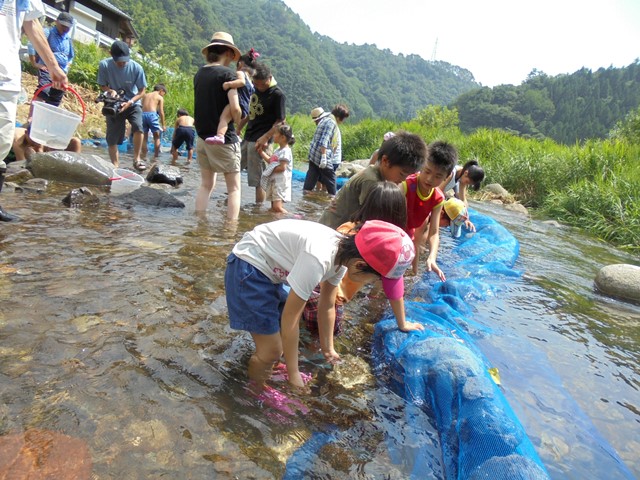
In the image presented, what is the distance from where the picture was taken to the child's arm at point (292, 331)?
1.83 meters

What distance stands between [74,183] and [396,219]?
189 inches

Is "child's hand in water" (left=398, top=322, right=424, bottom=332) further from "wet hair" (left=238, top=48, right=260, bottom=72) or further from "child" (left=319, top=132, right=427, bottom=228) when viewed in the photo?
"wet hair" (left=238, top=48, right=260, bottom=72)

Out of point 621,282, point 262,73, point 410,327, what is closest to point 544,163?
point 621,282

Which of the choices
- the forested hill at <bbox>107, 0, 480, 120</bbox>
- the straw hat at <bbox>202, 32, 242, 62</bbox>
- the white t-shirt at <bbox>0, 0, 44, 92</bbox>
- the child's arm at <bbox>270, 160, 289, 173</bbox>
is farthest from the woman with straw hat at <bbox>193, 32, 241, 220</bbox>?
the forested hill at <bbox>107, 0, 480, 120</bbox>

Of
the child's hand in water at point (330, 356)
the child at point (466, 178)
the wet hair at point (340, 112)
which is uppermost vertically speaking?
the wet hair at point (340, 112)

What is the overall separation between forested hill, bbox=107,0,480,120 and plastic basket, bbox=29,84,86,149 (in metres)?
42.6

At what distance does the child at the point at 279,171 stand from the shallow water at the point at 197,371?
5.99 ft

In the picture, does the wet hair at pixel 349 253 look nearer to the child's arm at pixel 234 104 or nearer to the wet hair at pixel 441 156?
the wet hair at pixel 441 156

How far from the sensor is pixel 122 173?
5629 millimetres

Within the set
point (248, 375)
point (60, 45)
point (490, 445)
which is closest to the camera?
point (490, 445)

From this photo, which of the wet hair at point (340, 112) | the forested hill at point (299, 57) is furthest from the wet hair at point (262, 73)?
the forested hill at point (299, 57)

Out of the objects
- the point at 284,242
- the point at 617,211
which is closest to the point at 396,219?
the point at 284,242

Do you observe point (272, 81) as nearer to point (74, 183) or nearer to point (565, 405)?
point (74, 183)

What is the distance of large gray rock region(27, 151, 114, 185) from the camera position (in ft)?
17.9
